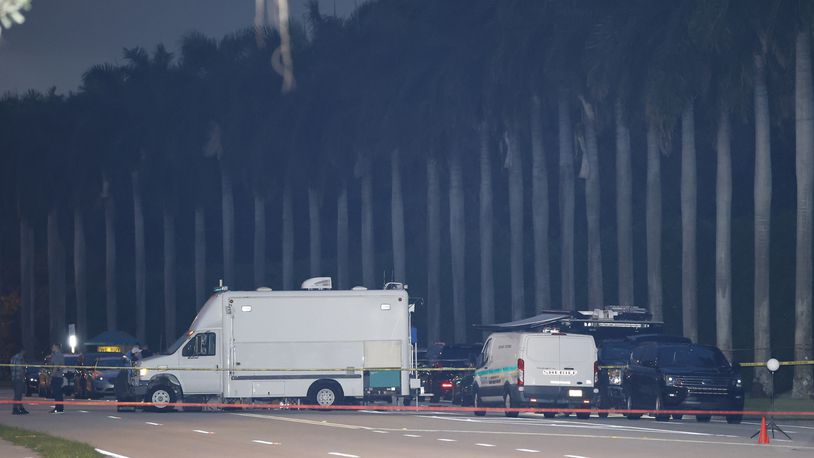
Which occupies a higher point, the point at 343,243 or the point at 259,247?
the point at 259,247

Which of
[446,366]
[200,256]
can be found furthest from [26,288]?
[446,366]

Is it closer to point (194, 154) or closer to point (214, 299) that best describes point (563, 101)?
point (214, 299)

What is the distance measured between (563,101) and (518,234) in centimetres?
767

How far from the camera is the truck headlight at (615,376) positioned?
38.6m

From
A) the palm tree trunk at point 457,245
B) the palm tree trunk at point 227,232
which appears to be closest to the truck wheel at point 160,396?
the palm tree trunk at point 457,245

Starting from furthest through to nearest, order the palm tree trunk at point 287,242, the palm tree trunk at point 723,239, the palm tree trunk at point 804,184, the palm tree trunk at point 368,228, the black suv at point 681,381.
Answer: the palm tree trunk at point 287,242
the palm tree trunk at point 368,228
the palm tree trunk at point 723,239
the palm tree trunk at point 804,184
the black suv at point 681,381

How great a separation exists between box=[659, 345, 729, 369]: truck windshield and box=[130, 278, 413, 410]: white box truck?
22.0 feet

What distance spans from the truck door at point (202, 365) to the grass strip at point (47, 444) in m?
8.85

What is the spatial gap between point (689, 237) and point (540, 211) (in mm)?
12545

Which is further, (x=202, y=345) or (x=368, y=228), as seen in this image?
(x=368, y=228)

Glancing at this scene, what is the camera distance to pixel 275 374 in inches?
1542

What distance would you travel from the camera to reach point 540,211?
6494cm

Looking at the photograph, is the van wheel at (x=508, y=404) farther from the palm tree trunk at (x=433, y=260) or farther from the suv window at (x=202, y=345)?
the palm tree trunk at (x=433, y=260)

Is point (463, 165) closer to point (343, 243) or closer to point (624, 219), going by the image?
point (343, 243)
